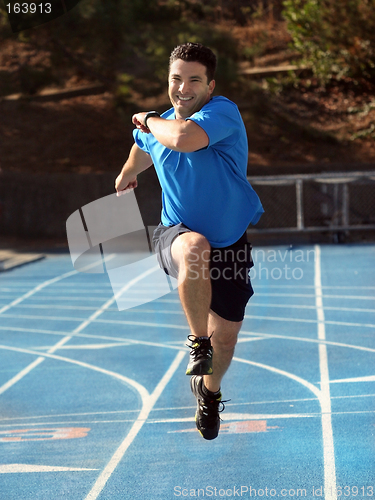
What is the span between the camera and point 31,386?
828 cm

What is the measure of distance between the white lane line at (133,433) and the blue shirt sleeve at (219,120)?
3.33 metres

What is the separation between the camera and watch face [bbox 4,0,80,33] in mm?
21578

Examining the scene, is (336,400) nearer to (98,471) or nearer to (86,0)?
(98,471)

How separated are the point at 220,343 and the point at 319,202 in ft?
56.2

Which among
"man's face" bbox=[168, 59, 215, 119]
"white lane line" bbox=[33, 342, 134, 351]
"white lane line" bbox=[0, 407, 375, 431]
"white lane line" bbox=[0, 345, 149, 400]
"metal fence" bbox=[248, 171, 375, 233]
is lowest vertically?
"metal fence" bbox=[248, 171, 375, 233]

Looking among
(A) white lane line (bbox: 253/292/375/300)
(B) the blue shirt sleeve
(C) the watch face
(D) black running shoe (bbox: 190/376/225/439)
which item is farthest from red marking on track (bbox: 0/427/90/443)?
(C) the watch face

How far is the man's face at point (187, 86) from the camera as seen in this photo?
10.3ft

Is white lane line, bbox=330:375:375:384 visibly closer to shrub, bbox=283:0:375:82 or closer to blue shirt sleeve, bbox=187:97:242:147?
blue shirt sleeve, bbox=187:97:242:147

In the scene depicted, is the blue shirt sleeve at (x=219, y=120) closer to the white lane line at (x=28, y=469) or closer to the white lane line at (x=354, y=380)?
the white lane line at (x=28, y=469)

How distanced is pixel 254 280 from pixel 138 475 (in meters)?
8.83

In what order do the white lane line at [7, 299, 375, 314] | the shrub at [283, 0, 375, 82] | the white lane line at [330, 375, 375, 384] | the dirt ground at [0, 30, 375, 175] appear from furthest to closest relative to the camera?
1. the dirt ground at [0, 30, 375, 175]
2. the shrub at [283, 0, 375, 82]
3. the white lane line at [7, 299, 375, 314]
4. the white lane line at [330, 375, 375, 384]

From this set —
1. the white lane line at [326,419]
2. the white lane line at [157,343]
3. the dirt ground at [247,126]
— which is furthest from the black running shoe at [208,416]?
the dirt ground at [247,126]

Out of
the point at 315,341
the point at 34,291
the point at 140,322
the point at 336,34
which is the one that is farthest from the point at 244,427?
the point at 336,34

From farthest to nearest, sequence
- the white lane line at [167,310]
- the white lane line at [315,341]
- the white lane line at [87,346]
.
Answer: the white lane line at [167,310]
the white lane line at [87,346]
the white lane line at [315,341]
